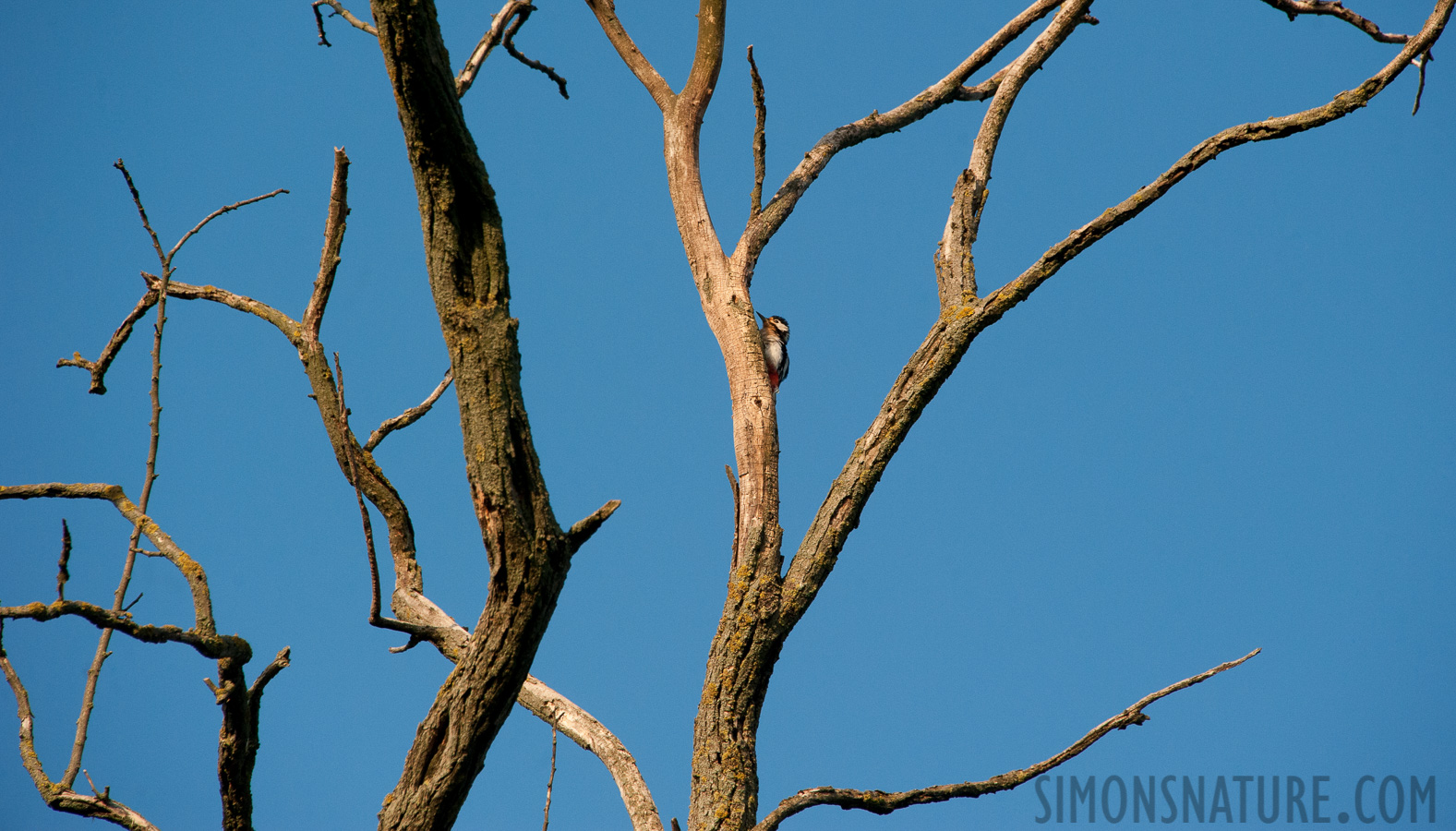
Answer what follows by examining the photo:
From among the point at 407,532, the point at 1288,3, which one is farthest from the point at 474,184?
the point at 1288,3

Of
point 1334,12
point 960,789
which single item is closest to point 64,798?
point 960,789

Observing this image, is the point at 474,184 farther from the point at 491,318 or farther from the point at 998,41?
the point at 998,41

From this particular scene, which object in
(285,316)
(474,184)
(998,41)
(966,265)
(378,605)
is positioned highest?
(998,41)

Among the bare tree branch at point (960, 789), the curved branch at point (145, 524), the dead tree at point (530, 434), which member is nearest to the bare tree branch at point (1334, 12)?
the dead tree at point (530, 434)

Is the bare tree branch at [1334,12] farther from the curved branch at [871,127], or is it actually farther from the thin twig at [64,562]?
the thin twig at [64,562]

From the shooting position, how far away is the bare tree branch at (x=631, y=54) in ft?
13.3

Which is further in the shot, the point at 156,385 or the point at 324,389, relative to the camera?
the point at 324,389

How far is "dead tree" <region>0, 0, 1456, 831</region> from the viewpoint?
2.05m

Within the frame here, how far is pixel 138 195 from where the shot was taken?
8.32 ft

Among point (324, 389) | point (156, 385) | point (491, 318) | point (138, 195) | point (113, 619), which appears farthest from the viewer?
point (324, 389)

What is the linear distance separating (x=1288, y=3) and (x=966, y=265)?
1.93 metres

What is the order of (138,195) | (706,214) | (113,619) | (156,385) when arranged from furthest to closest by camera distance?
(706,214) → (138,195) → (156,385) → (113,619)

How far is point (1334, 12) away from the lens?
4.11 meters

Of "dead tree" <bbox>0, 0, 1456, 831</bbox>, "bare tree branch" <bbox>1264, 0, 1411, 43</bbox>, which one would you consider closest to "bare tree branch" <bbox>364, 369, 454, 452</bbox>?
"dead tree" <bbox>0, 0, 1456, 831</bbox>
